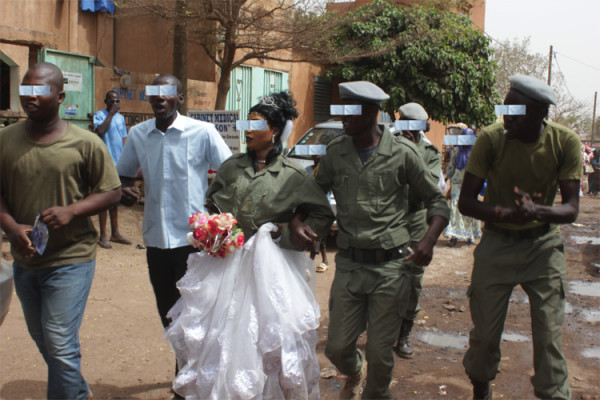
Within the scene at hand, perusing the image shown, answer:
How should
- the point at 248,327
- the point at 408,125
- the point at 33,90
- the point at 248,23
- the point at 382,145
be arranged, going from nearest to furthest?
the point at 33,90 < the point at 248,327 < the point at 382,145 < the point at 408,125 < the point at 248,23

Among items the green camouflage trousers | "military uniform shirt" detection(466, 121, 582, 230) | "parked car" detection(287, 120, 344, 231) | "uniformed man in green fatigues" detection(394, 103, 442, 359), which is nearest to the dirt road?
"uniformed man in green fatigues" detection(394, 103, 442, 359)

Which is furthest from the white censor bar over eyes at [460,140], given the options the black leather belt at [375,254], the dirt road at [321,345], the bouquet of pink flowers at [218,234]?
the dirt road at [321,345]

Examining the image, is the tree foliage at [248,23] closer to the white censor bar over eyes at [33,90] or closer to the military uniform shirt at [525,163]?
the white censor bar over eyes at [33,90]

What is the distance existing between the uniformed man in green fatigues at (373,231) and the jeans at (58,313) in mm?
1490

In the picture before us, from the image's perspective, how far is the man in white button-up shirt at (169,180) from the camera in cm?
420

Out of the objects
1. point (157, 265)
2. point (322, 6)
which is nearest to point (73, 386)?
point (157, 265)

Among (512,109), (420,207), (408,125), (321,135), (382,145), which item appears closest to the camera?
(512,109)

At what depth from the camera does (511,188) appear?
3.83m

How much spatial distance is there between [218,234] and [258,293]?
41cm

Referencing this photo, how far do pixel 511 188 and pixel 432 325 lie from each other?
2899 mm

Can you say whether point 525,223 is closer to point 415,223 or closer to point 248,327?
point 415,223

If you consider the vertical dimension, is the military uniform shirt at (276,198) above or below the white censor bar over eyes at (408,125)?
below

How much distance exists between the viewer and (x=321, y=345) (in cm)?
560


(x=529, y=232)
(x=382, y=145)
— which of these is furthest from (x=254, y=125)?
(x=529, y=232)
